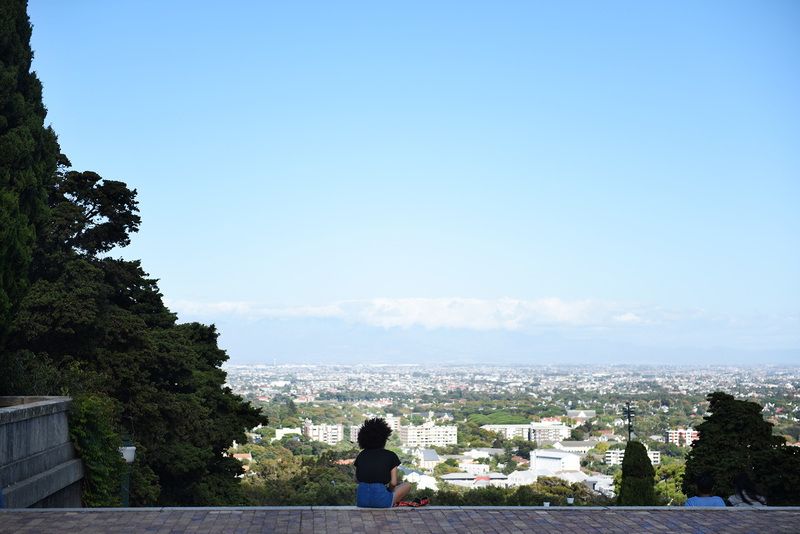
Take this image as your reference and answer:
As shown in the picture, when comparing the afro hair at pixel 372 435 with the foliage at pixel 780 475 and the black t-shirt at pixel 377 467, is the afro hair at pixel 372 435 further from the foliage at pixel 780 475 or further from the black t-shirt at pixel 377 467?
the foliage at pixel 780 475

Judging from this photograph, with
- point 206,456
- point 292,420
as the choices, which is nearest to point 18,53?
point 206,456

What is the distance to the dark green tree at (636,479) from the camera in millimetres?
20609

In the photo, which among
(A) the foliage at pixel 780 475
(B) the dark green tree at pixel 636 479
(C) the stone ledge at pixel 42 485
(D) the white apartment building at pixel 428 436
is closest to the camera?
(C) the stone ledge at pixel 42 485

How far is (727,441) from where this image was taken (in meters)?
18.1

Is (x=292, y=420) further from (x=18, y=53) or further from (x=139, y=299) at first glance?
(x=18, y=53)

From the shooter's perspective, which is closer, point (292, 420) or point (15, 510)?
point (15, 510)

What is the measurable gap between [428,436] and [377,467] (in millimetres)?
82100

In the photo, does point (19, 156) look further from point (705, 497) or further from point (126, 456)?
point (705, 497)

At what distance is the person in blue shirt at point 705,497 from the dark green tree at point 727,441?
33.0 feet

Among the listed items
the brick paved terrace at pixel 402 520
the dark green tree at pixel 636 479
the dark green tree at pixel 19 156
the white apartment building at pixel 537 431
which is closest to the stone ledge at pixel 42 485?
the brick paved terrace at pixel 402 520

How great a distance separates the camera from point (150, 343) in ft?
59.8

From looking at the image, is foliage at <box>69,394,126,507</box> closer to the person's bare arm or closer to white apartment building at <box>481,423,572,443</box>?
the person's bare arm

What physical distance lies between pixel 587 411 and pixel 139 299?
4254 inches

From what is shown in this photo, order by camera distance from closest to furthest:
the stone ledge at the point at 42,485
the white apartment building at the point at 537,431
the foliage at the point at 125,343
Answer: the stone ledge at the point at 42,485 → the foliage at the point at 125,343 → the white apartment building at the point at 537,431
